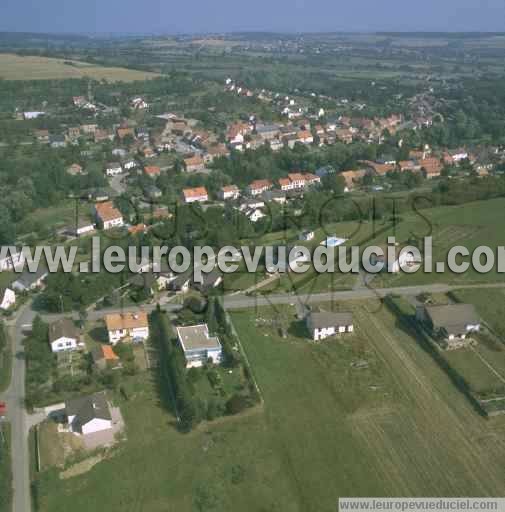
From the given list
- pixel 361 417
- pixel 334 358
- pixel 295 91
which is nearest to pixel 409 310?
pixel 334 358

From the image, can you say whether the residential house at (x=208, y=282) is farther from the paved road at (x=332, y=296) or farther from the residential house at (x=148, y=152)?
the residential house at (x=148, y=152)

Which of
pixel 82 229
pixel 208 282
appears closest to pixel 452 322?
pixel 208 282

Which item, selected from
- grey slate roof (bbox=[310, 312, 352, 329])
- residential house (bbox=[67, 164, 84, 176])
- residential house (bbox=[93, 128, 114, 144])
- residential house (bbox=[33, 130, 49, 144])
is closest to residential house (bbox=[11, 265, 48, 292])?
grey slate roof (bbox=[310, 312, 352, 329])

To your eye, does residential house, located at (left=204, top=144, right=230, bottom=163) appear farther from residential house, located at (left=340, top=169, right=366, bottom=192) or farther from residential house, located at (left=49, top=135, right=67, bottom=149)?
residential house, located at (left=49, top=135, right=67, bottom=149)

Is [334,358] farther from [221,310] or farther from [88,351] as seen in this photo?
[88,351]

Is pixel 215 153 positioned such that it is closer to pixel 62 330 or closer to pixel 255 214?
pixel 255 214

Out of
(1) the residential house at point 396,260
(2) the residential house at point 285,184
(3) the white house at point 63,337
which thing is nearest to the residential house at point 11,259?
(3) the white house at point 63,337

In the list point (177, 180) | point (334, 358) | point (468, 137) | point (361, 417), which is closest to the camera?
point (361, 417)
